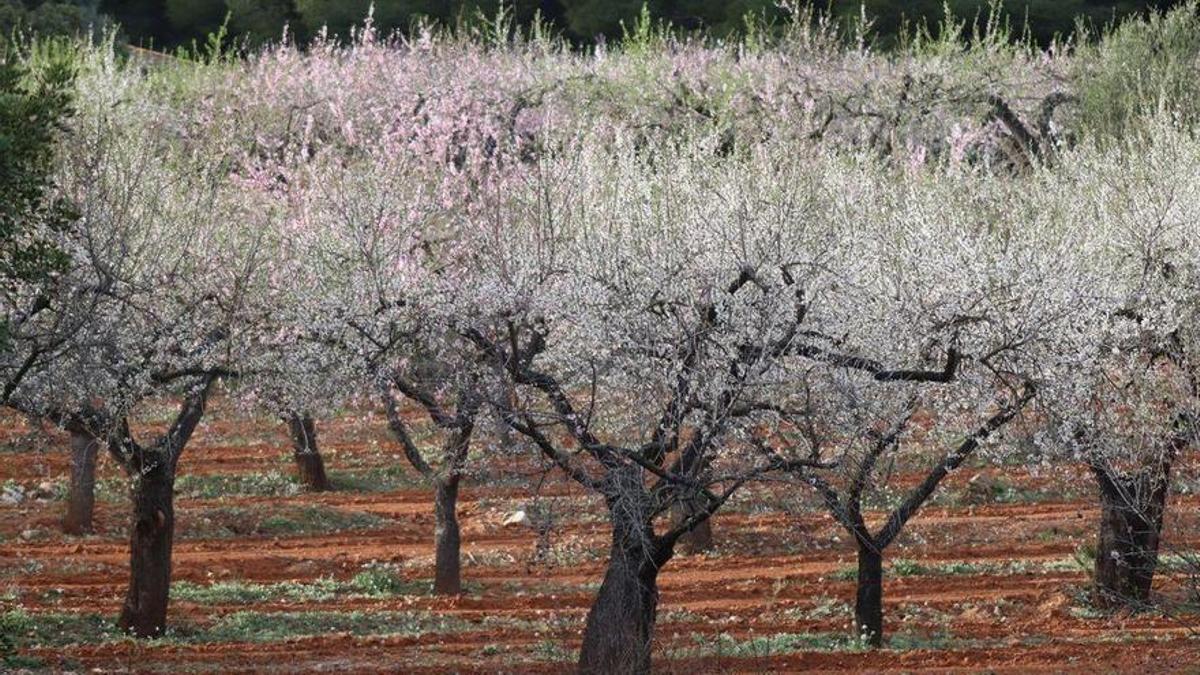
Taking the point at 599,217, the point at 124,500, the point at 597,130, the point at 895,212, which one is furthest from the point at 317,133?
the point at 895,212

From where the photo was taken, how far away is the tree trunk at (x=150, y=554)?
68.6ft

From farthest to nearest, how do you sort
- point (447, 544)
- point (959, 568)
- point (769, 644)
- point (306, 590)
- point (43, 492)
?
1. point (43, 492)
2. point (959, 568)
3. point (306, 590)
4. point (447, 544)
5. point (769, 644)

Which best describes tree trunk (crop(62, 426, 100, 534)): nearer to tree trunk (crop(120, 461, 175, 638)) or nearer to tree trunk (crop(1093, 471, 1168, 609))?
tree trunk (crop(120, 461, 175, 638))

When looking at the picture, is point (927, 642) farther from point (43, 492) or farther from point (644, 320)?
point (43, 492)

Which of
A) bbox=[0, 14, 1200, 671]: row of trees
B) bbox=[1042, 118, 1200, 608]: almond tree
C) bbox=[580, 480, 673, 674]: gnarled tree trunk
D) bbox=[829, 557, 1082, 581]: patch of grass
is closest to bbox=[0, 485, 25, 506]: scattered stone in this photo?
bbox=[0, 14, 1200, 671]: row of trees

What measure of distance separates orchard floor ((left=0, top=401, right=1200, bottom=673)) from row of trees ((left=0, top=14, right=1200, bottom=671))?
0.98 m

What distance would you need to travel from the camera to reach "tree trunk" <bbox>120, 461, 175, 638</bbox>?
20.9 m

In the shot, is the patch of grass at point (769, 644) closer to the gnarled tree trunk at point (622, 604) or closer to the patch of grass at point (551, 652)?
the patch of grass at point (551, 652)

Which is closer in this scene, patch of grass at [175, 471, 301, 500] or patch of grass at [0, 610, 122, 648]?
patch of grass at [0, 610, 122, 648]

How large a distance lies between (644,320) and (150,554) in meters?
6.30

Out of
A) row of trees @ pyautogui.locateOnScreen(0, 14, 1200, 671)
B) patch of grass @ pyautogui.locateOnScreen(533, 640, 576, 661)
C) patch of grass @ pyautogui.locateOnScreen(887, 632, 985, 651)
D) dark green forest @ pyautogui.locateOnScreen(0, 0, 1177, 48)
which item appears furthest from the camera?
dark green forest @ pyautogui.locateOnScreen(0, 0, 1177, 48)

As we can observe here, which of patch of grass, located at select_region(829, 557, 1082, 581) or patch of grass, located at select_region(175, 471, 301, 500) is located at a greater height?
patch of grass, located at select_region(175, 471, 301, 500)

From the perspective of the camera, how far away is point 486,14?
6094 cm

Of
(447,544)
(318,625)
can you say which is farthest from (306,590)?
(318,625)
